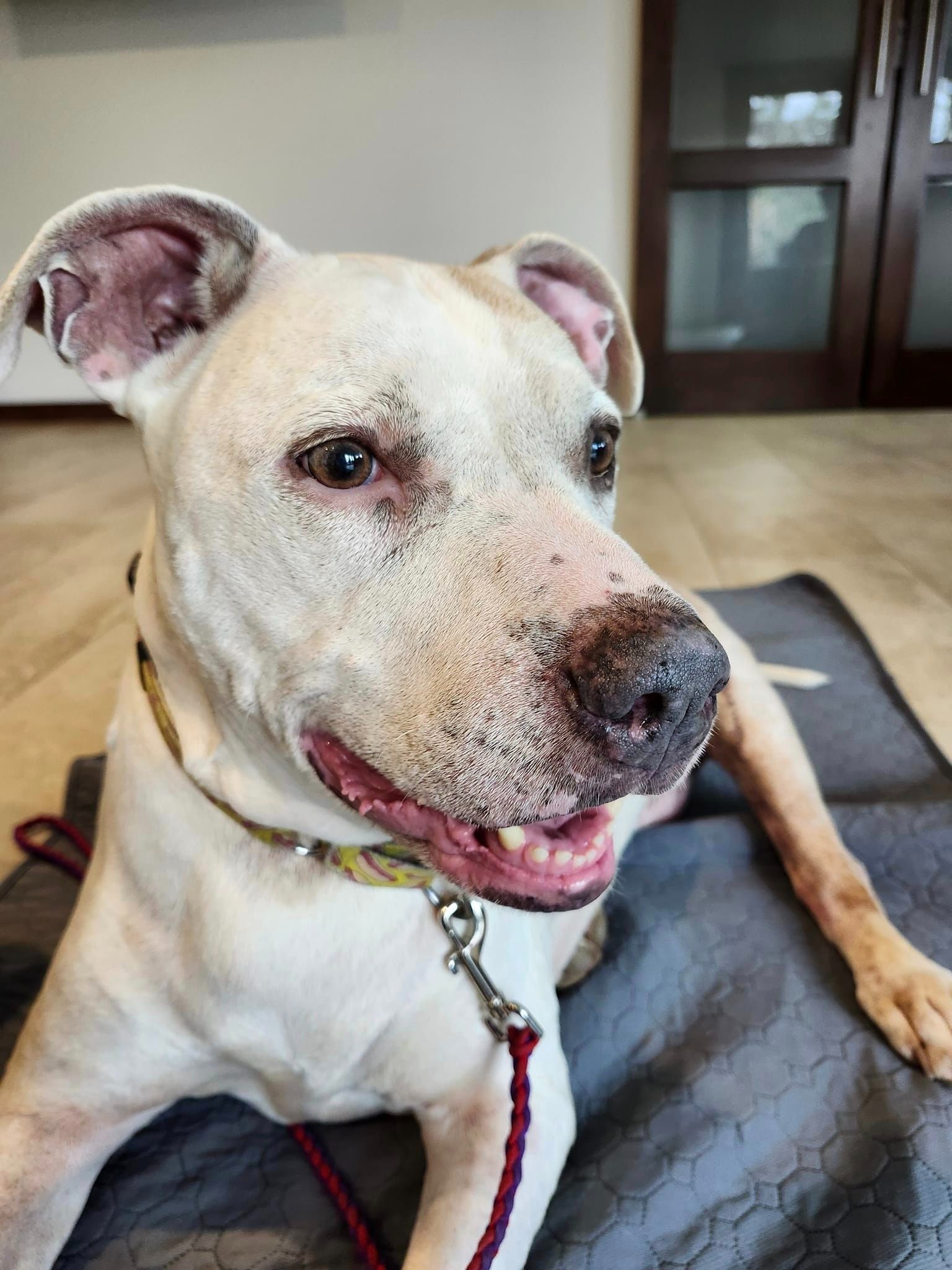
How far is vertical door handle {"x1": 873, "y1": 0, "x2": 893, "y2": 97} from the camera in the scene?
189 inches

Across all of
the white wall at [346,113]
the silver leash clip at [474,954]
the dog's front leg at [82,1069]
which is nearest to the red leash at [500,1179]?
the silver leash clip at [474,954]

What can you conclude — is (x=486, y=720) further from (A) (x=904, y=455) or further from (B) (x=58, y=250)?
(A) (x=904, y=455)

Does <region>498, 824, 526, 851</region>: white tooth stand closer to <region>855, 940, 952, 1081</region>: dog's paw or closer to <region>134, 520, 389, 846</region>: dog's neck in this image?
<region>134, 520, 389, 846</region>: dog's neck

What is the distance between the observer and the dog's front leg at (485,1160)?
0.90 m

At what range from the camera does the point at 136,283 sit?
0.98m

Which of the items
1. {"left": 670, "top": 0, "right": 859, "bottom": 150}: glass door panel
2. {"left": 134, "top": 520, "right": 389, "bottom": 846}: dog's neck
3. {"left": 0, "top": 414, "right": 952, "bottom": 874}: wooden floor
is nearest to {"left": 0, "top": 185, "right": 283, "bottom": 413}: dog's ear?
{"left": 134, "top": 520, "right": 389, "bottom": 846}: dog's neck

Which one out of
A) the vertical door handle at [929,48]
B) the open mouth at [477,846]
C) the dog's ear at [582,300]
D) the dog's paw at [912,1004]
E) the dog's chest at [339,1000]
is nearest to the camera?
the open mouth at [477,846]

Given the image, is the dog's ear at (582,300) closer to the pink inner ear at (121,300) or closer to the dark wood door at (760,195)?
the pink inner ear at (121,300)

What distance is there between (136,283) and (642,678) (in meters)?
0.70

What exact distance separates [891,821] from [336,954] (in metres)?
1.04

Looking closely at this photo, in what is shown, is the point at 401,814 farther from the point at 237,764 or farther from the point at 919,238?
the point at 919,238

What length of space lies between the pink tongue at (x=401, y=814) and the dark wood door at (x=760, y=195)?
16.9ft

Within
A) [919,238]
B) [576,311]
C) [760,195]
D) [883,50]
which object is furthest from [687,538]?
[883,50]

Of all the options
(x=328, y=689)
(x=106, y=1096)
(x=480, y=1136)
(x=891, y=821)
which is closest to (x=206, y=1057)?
(x=106, y=1096)
